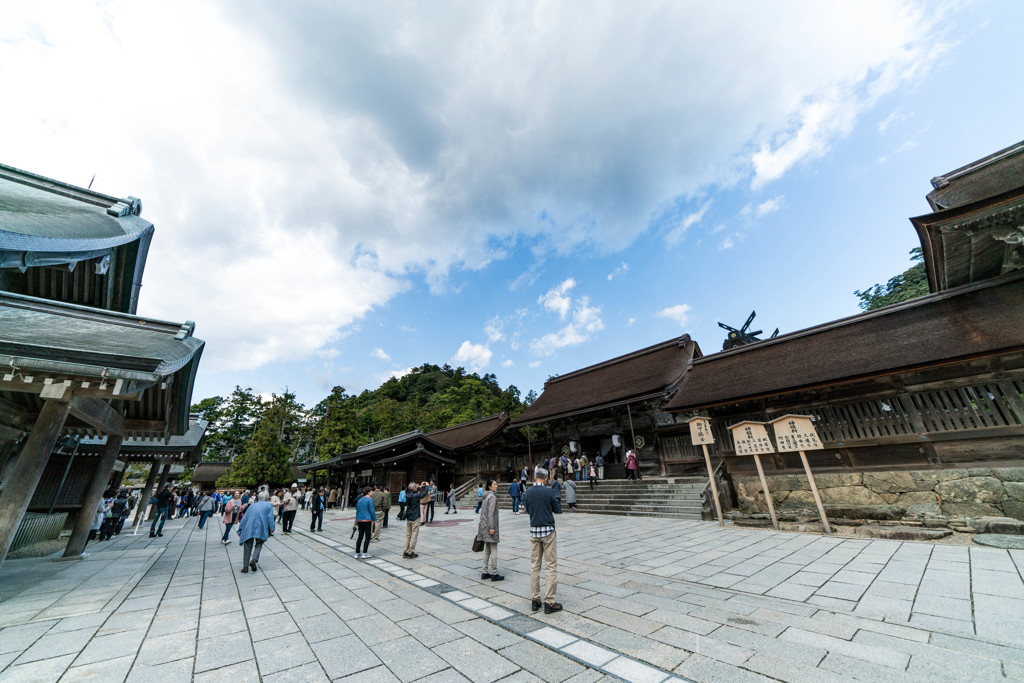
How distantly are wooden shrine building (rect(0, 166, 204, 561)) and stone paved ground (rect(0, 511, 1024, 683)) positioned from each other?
Answer: 228 cm

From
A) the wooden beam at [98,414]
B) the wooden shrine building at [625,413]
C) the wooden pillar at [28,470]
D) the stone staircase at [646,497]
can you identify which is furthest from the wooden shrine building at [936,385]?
the wooden beam at [98,414]

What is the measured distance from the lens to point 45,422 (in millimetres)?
5234

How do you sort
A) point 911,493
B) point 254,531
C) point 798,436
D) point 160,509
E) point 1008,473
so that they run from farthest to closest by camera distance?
point 160,509 < point 798,436 < point 911,493 < point 1008,473 < point 254,531

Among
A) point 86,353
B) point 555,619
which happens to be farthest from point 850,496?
point 86,353

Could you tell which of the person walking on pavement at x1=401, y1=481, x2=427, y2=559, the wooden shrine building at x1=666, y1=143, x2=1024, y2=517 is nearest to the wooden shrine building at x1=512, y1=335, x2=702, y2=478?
the wooden shrine building at x1=666, y1=143, x2=1024, y2=517

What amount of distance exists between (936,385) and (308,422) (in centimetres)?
4355

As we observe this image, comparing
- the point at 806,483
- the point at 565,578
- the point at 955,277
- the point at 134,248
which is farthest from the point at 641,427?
the point at 134,248

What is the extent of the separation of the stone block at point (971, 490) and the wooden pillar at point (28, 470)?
52.4 feet

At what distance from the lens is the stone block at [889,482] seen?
8.18m

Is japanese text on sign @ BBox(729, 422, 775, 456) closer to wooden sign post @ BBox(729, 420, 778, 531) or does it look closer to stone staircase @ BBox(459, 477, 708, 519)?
wooden sign post @ BBox(729, 420, 778, 531)

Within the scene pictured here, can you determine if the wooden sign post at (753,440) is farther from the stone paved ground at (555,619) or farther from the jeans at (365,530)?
the jeans at (365,530)

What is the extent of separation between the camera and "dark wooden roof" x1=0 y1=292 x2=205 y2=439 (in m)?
4.47

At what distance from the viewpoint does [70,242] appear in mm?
6000

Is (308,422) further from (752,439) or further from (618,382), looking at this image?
(752,439)
